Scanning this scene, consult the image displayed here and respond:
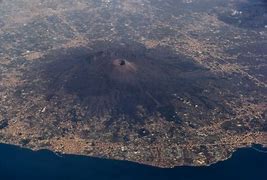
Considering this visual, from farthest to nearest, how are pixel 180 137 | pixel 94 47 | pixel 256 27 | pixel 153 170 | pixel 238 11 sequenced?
pixel 238 11 → pixel 256 27 → pixel 94 47 → pixel 180 137 → pixel 153 170

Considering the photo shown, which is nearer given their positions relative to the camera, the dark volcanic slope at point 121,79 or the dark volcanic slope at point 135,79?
the dark volcanic slope at point 135,79

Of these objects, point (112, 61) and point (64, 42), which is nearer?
point (112, 61)

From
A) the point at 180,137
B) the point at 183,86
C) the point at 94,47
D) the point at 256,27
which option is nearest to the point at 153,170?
the point at 180,137

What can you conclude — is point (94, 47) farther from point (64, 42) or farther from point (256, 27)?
point (256, 27)

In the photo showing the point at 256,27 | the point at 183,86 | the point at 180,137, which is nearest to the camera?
the point at 180,137

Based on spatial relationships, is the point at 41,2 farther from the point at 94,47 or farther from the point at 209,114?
the point at 209,114

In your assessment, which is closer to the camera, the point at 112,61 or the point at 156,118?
the point at 156,118

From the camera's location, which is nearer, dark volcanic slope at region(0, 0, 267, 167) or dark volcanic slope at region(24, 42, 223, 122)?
dark volcanic slope at region(0, 0, 267, 167)

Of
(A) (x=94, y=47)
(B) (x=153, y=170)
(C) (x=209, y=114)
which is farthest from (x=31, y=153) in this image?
(A) (x=94, y=47)

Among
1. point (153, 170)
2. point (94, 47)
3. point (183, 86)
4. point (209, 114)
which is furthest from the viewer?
point (94, 47)
